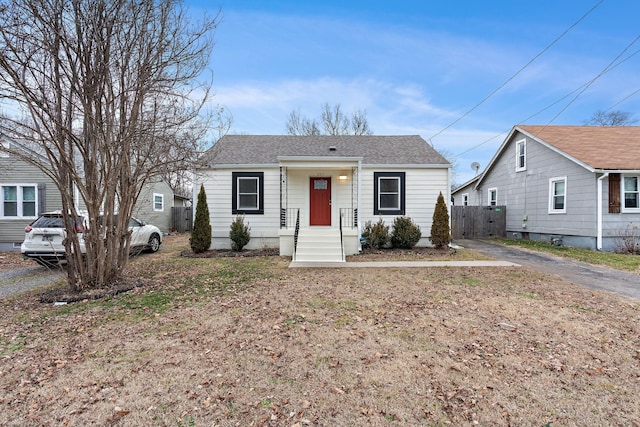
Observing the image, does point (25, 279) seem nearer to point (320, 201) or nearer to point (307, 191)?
point (307, 191)

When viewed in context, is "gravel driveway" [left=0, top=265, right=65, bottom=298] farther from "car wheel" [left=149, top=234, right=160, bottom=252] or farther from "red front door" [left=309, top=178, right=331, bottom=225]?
"red front door" [left=309, top=178, right=331, bottom=225]

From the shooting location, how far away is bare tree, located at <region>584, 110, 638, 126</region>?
27250 millimetres

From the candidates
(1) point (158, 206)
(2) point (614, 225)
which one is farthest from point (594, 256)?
(1) point (158, 206)

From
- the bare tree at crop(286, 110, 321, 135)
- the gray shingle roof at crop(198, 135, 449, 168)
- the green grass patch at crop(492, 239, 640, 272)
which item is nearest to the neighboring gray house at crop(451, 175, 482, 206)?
the green grass patch at crop(492, 239, 640, 272)

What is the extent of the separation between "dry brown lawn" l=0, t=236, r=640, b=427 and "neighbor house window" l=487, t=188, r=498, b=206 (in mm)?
12353

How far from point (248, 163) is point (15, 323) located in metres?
7.79

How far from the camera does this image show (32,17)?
4652mm

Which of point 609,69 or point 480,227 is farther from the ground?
point 609,69

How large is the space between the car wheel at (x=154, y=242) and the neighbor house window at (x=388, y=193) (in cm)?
812

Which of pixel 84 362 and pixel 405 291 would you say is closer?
pixel 84 362

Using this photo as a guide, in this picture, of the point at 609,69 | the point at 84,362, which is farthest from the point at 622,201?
the point at 84,362

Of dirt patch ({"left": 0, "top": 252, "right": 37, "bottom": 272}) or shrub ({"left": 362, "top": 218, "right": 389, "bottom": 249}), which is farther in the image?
shrub ({"left": 362, "top": 218, "right": 389, "bottom": 249})

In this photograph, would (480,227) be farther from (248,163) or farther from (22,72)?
(22,72)

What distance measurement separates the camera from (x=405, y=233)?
10.6 meters
